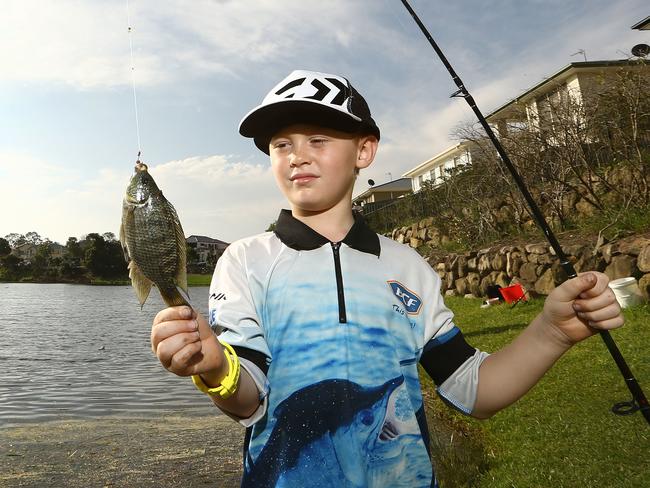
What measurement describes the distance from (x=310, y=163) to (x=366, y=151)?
1.26ft

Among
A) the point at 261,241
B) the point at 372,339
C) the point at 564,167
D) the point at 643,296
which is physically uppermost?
the point at 564,167

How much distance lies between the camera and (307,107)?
1.93 meters

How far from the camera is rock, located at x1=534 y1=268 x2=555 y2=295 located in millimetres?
11935

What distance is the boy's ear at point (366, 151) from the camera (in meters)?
2.24

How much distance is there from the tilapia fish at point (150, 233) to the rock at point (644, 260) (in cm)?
973

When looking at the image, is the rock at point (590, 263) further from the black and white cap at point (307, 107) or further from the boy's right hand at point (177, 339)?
the boy's right hand at point (177, 339)

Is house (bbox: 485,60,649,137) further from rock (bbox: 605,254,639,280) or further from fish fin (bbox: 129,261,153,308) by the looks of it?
fish fin (bbox: 129,261,153,308)

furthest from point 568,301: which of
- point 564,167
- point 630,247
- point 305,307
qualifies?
point 564,167

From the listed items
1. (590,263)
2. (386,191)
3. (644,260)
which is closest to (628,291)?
(644,260)

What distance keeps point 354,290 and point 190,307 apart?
796mm

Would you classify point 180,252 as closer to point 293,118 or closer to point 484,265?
point 293,118

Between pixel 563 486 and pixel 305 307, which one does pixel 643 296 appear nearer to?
pixel 563 486

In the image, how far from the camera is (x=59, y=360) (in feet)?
45.7

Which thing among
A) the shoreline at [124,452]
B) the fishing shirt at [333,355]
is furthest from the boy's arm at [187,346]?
the shoreline at [124,452]
